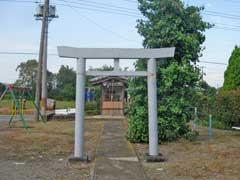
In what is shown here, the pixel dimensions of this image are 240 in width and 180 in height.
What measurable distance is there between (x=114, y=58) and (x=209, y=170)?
11.8 feet

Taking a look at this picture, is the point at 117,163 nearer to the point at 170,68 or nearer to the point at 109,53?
the point at 109,53

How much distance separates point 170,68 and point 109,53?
148 inches

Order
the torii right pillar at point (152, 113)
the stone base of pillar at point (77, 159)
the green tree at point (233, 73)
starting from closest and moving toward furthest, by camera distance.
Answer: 1. the stone base of pillar at point (77, 159)
2. the torii right pillar at point (152, 113)
3. the green tree at point (233, 73)

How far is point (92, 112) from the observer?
103 feet

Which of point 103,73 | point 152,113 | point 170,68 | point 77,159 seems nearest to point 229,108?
point 170,68

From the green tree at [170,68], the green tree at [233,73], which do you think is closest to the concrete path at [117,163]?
the green tree at [170,68]

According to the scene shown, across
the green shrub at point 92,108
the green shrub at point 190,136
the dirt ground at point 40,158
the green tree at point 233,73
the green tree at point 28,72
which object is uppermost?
the green tree at point 28,72

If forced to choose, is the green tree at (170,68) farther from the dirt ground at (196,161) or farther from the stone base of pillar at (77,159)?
the stone base of pillar at (77,159)

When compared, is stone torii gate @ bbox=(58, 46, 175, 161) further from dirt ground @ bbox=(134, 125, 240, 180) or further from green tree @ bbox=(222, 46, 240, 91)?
green tree @ bbox=(222, 46, 240, 91)

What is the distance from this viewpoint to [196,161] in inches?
380

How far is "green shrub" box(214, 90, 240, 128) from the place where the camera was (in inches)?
677

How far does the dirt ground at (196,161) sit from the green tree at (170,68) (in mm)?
668

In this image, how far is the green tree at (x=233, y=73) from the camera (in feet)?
76.7

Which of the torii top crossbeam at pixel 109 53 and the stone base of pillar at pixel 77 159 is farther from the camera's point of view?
the torii top crossbeam at pixel 109 53
